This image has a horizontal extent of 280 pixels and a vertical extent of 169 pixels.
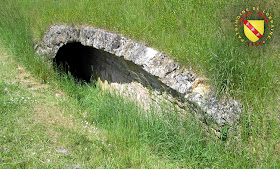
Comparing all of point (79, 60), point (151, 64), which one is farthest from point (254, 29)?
point (79, 60)

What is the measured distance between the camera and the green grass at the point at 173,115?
9.68 feet

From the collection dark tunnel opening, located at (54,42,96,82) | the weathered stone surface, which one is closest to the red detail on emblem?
the weathered stone surface

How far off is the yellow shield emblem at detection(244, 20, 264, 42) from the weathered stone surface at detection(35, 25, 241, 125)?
1041 millimetres

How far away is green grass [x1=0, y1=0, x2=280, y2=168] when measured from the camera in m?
2.95

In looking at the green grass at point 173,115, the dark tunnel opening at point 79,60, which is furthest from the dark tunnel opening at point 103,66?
the green grass at point 173,115

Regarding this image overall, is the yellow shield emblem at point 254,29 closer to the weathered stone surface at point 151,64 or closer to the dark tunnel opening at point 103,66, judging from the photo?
the weathered stone surface at point 151,64

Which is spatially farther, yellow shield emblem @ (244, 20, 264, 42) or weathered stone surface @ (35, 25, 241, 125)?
yellow shield emblem @ (244, 20, 264, 42)

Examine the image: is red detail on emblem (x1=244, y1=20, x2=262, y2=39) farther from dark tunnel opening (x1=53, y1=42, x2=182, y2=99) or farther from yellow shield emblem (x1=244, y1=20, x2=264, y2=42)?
dark tunnel opening (x1=53, y1=42, x2=182, y2=99)

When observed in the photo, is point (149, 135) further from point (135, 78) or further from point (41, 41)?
point (41, 41)

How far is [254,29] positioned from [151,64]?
1.64 metres

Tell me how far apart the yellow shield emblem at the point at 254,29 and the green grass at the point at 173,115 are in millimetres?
209

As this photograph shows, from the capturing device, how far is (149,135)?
11.5 feet

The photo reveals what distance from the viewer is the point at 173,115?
3537 mm

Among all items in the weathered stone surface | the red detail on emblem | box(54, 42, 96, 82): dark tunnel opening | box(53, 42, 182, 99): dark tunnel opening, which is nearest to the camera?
the weathered stone surface
